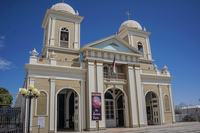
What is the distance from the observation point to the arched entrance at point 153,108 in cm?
2208

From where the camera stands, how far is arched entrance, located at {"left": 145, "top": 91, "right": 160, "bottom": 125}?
2208 cm

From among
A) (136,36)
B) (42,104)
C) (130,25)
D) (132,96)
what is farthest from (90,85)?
(130,25)

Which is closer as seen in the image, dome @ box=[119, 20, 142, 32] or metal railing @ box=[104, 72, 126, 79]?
metal railing @ box=[104, 72, 126, 79]

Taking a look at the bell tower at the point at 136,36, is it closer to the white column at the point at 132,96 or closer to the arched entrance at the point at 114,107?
the white column at the point at 132,96

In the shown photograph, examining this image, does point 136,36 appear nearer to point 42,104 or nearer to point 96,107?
point 96,107

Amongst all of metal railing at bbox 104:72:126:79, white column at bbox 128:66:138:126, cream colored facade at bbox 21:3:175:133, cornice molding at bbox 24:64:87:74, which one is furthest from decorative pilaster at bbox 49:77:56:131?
white column at bbox 128:66:138:126

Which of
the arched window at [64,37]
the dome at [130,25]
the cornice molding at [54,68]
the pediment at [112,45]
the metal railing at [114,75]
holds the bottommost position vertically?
the metal railing at [114,75]

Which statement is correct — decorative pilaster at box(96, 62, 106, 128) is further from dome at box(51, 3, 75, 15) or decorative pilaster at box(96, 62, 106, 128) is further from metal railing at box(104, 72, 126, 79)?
dome at box(51, 3, 75, 15)

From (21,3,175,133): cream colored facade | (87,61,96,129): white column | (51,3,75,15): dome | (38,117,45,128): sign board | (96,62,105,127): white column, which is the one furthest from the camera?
(51,3,75,15): dome

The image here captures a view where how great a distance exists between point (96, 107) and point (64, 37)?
10.0 meters

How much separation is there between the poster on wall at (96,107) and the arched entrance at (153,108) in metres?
8.43

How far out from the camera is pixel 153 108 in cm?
2277

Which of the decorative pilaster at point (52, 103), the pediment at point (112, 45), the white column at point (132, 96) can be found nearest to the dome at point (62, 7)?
the pediment at point (112, 45)

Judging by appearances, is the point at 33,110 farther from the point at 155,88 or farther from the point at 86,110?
the point at 155,88
